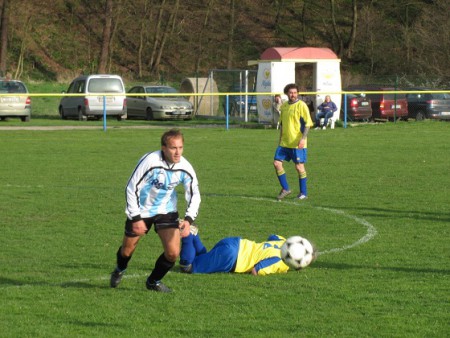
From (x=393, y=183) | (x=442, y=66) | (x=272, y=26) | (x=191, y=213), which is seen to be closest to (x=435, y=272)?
(x=191, y=213)

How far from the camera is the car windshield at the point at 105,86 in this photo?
3609cm

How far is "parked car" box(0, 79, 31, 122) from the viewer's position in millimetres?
33625

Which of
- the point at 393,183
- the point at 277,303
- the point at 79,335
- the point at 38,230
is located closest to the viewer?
the point at 79,335

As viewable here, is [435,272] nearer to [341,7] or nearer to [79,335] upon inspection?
[79,335]

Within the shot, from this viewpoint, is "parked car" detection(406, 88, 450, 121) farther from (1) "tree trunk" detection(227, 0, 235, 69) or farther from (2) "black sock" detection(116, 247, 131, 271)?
(2) "black sock" detection(116, 247, 131, 271)

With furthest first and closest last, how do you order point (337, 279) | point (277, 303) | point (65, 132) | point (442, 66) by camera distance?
1. point (442, 66)
2. point (65, 132)
3. point (337, 279)
4. point (277, 303)

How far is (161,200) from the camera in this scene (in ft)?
25.5

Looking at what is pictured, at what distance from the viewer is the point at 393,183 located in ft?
53.9

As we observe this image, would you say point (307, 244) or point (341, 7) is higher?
point (341, 7)

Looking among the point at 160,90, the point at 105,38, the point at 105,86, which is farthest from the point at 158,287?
the point at 105,38

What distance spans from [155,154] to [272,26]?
57958mm

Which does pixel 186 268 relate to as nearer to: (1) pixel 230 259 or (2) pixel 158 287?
(1) pixel 230 259

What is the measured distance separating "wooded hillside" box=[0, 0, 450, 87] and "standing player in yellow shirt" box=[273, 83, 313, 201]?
37.4 meters

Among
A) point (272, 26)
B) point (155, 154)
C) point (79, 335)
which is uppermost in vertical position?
point (272, 26)
